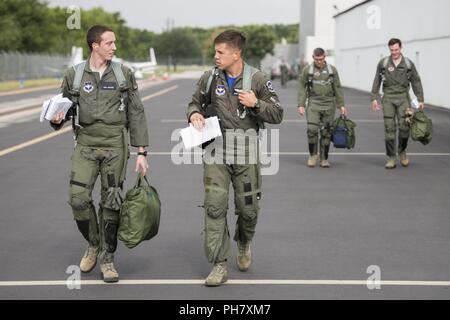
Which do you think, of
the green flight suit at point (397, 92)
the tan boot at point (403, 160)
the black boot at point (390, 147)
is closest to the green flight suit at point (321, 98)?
the green flight suit at point (397, 92)

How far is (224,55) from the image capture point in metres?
5.85

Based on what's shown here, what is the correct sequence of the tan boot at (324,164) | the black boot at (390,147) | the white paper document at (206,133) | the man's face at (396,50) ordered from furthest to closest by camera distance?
the tan boot at (324,164) → the black boot at (390,147) → the man's face at (396,50) → the white paper document at (206,133)

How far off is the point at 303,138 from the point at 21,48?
72.7 m

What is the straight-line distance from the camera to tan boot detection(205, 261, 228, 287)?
19.1 feet

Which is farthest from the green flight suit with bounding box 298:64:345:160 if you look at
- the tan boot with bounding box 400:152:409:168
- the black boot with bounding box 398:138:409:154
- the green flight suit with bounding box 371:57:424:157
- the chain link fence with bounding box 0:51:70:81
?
the chain link fence with bounding box 0:51:70:81

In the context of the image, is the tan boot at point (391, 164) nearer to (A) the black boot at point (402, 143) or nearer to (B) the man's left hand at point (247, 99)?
(A) the black boot at point (402, 143)

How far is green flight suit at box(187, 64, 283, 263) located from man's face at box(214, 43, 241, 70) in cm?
14

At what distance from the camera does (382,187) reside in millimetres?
10648

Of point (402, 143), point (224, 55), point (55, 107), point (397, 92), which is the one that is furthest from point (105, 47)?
Answer: point (402, 143)

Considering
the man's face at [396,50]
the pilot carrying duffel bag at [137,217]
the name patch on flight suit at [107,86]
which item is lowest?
the pilot carrying duffel bag at [137,217]

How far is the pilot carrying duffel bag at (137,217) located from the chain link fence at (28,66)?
50980mm

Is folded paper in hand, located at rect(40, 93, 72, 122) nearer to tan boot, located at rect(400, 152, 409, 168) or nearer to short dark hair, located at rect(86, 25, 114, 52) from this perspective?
short dark hair, located at rect(86, 25, 114, 52)

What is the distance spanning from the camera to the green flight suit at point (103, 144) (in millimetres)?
6055

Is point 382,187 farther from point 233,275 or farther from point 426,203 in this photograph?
point 233,275
